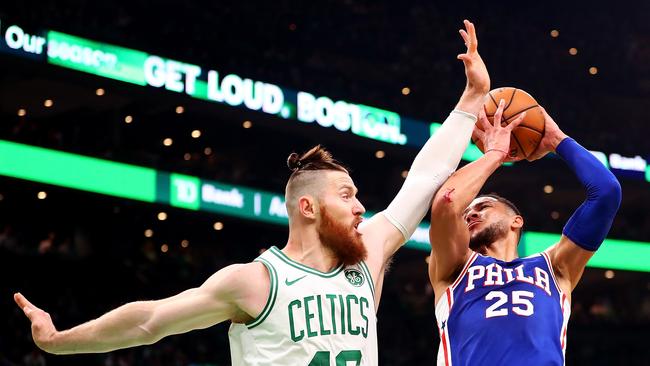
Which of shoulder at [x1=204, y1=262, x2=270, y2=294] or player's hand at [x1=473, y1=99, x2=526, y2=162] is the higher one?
player's hand at [x1=473, y1=99, x2=526, y2=162]

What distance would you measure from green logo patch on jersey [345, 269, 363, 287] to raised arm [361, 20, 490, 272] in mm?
137

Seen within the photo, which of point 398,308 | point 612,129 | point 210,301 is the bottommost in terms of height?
point 210,301

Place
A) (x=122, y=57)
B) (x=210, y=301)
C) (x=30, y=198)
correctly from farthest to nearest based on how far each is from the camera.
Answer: (x=30, y=198) → (x=122, y=57) → (x=210, y=301)

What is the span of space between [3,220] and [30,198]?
29.4 inches

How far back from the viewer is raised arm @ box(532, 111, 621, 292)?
4652 millimetres

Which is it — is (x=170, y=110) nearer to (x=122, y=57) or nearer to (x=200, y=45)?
(x=200, y=45)

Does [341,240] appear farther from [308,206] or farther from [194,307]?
[194,307]

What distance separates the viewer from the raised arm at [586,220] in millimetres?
4652

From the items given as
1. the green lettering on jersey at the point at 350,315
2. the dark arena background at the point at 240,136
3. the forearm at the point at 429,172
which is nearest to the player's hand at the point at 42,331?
the green lettering on jersey at the point at 350,315

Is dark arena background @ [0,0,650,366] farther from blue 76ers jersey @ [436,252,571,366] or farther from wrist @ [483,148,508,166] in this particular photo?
wrist @ [483,148,508,166]

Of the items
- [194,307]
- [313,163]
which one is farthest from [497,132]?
[194,307]

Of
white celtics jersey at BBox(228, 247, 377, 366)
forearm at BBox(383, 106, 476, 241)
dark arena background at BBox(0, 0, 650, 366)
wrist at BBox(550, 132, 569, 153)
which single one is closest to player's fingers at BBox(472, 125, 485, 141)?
forearm at BBox(383, 106, 476, 241)

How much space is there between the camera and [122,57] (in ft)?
61.8

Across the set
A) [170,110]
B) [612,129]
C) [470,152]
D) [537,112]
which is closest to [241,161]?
[170,110]
